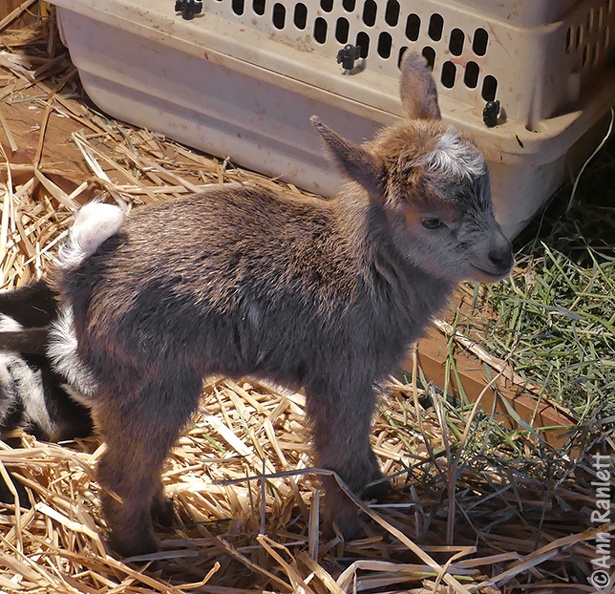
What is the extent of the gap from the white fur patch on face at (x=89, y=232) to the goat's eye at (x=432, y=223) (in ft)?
2.31

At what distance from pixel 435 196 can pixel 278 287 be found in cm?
42

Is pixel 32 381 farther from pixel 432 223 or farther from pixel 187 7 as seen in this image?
pixel 187 7

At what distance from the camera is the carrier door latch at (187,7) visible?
3.34m

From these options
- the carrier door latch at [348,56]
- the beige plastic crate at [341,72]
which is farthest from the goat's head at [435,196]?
the carrier door latch at [348,56]

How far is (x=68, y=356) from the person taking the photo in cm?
242

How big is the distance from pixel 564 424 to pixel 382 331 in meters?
0.80

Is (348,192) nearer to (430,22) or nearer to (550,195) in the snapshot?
(430,22)

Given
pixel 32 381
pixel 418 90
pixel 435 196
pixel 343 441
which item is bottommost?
pixel 32 381

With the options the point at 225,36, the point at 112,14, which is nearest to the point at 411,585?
the point at 225,36

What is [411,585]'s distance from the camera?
244 cm

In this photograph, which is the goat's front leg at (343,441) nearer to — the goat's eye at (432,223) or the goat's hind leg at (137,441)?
the goat's hind leg at (137,441)

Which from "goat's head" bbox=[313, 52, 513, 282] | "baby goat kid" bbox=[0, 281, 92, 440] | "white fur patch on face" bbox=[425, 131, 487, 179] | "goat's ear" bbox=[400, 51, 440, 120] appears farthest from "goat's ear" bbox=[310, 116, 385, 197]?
"baby goat kid" bbox=[0, 281, 92, 440]

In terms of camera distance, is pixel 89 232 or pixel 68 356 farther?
pixel 68 356

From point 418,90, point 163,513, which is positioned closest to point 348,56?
point 418,90
